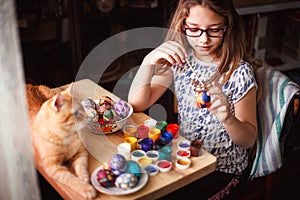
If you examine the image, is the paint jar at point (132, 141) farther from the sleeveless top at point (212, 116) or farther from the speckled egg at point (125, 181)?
the sleeveless top at point (212, 116)

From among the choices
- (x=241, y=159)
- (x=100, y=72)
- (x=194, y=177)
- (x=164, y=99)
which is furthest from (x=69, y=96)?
(x=164, y=99)

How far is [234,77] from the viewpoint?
1.10 m

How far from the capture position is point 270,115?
1.17m

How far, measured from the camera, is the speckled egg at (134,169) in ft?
2.78

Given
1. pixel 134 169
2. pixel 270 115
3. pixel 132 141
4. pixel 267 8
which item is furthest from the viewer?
pixel 267 8

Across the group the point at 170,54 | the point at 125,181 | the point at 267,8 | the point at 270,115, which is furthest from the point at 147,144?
the point at 267,8

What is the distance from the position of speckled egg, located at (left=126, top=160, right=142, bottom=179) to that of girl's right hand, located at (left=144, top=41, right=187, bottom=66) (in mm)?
324

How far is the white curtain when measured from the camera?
2.24 ft

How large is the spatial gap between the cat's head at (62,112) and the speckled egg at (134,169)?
5.3 inches

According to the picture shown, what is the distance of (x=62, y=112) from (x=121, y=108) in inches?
9.6

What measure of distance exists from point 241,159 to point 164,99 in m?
0.42

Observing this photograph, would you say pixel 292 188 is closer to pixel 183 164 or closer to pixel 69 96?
pixel 183 164

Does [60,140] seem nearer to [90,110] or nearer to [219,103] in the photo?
[90,110]

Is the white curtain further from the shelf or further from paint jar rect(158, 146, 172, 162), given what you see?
the shelf
